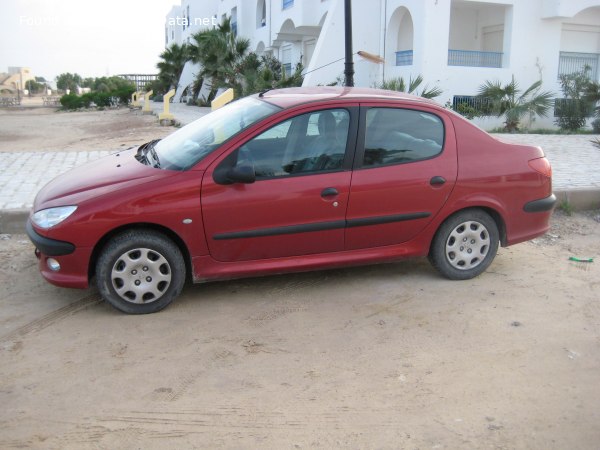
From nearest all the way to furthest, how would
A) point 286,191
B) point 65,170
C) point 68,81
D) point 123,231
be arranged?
point 123,231, point 286,191, point 65,170, point 68,81

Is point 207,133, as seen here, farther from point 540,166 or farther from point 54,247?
point 540,166

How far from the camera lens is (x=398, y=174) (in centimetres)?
488

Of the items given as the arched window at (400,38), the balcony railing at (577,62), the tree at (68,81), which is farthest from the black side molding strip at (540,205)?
the tree at (68,81)

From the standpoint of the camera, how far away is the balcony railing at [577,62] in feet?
71.0

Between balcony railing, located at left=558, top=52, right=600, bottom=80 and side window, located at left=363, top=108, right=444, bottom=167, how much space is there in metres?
18.6

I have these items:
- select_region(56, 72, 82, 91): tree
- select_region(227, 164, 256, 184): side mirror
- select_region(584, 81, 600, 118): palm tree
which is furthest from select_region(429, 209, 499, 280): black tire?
select_region(56, 72, 82, 91): tree

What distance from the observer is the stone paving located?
7.60 m

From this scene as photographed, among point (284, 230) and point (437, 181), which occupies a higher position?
point (437, 181)

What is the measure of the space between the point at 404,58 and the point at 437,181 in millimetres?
16754

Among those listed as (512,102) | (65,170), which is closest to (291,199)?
(65,170)

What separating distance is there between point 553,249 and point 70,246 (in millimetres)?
4736

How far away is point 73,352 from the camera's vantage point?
395 cm

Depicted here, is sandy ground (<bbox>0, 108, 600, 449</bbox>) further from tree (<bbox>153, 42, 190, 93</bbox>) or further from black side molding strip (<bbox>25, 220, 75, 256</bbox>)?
tree (<bbox>153, 42, 190, 93</bbox>)

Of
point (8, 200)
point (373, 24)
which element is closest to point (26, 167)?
point (8, 200)
